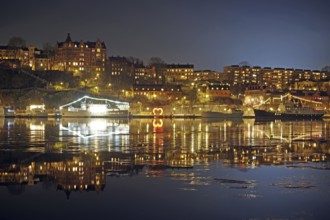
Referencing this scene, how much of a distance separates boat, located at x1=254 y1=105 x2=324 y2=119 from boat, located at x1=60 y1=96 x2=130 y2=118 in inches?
1100

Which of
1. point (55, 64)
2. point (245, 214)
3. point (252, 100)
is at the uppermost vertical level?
point (55, 64)

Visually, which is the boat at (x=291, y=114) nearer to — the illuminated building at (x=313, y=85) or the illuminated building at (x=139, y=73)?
the illuminated building at (x=313, y=85)

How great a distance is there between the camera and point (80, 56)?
139 meters

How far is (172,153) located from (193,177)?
691 cm

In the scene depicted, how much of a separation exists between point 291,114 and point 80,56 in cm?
6489

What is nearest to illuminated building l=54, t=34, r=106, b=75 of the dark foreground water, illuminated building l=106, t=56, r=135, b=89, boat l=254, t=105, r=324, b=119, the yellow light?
illuminated building l=106, t=56, r=135, b=89

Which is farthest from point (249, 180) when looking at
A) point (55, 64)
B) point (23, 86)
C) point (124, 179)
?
point (55, 64)

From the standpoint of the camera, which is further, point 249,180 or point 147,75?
point 147,75

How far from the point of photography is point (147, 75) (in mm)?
154625

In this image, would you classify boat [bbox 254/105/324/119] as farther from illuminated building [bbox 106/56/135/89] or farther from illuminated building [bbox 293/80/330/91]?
illuminated building [bbox 293/80/330/91]

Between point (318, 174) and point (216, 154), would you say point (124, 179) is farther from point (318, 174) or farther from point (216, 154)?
point (216, 154)

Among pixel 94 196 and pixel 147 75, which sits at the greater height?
pixel 147 75

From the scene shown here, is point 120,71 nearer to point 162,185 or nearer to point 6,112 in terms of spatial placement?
point 6,112

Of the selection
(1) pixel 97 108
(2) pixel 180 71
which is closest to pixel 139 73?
(2) pixel 180 71
